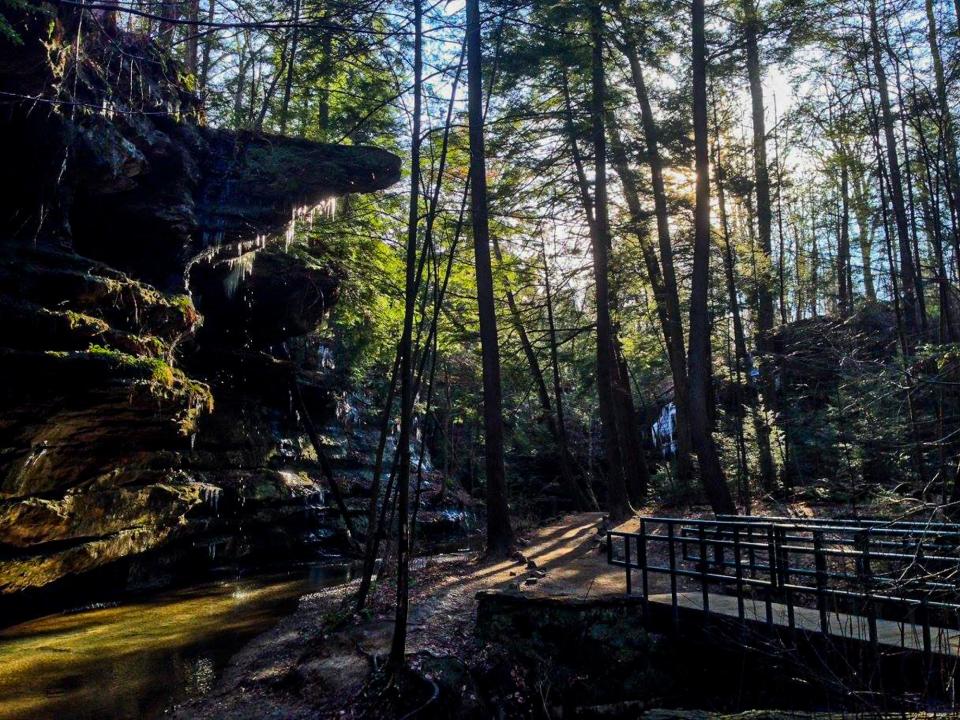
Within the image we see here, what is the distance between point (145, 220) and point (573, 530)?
39.0 ft

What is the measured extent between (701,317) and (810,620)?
272 inches

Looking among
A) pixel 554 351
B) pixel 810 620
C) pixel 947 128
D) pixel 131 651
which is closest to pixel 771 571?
pixel 810 620

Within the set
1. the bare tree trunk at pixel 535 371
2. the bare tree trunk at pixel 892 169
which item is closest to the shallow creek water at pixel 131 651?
the bare tree trunk at pixel 535 371

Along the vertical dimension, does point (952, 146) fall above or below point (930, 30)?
below

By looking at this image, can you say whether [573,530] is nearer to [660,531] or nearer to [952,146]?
[660,531]

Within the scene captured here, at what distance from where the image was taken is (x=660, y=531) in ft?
42.6

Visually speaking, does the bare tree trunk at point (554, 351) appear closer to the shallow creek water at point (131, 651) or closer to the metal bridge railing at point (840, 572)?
the shallow creek water at point (131, 651)

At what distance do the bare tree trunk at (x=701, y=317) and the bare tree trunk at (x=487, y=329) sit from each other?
353 cm

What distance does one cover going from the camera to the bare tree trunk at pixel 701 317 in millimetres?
11109

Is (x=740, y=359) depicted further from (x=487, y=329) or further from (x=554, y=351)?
(x=487, y=329)

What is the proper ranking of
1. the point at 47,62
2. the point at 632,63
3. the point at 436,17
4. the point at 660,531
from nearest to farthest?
the point at 436,17 → the point at 47,62 → the point at 660,531 → the point at 632,63

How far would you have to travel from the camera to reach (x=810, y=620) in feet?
18.6

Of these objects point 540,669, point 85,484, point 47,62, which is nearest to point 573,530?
point 540,669

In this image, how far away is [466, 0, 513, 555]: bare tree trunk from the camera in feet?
35.5
